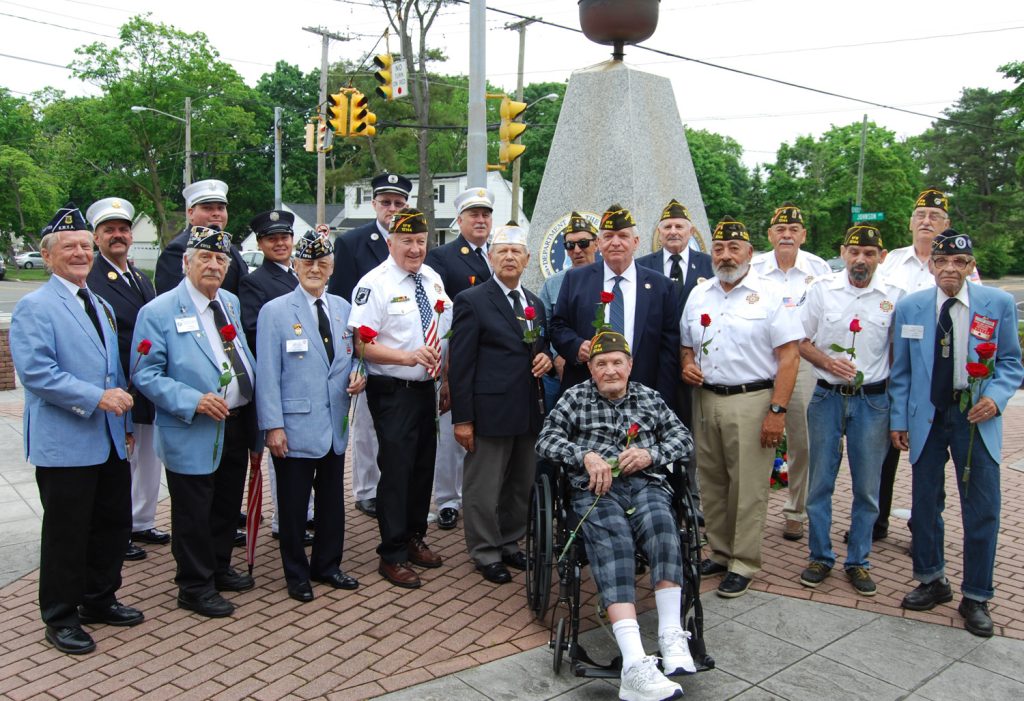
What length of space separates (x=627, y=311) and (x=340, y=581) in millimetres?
2224

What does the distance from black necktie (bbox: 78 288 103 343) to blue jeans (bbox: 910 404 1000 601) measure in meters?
4.25

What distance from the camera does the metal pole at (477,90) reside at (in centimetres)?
1122

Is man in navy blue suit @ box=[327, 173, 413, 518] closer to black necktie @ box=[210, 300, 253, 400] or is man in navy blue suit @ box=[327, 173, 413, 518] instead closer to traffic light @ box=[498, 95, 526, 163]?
black necktie @ box=[210, 300, 253, 400]

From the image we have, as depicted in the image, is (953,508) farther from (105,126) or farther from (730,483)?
(105,126)

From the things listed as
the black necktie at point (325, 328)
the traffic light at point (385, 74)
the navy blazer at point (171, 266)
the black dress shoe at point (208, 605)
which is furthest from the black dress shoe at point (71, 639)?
the traffic light at point (385, 74)

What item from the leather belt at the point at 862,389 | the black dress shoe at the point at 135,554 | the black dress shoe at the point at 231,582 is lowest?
the black dress shoe at the point at 135,554

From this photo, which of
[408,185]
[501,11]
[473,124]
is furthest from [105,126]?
[408,185]

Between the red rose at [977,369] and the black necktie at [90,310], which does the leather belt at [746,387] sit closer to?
the red rose at [977,369]

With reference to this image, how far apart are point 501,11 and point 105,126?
33473 millimetres

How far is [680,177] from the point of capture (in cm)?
711

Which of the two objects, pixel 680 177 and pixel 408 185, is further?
pixel 680 177

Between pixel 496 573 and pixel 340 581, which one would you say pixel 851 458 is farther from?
pixel 340 581

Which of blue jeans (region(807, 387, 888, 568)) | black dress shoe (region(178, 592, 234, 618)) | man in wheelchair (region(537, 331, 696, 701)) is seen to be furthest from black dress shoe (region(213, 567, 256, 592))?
blue jeans (region(807, 387, 888, 568))

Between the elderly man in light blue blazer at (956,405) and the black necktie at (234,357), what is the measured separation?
3.52 m
